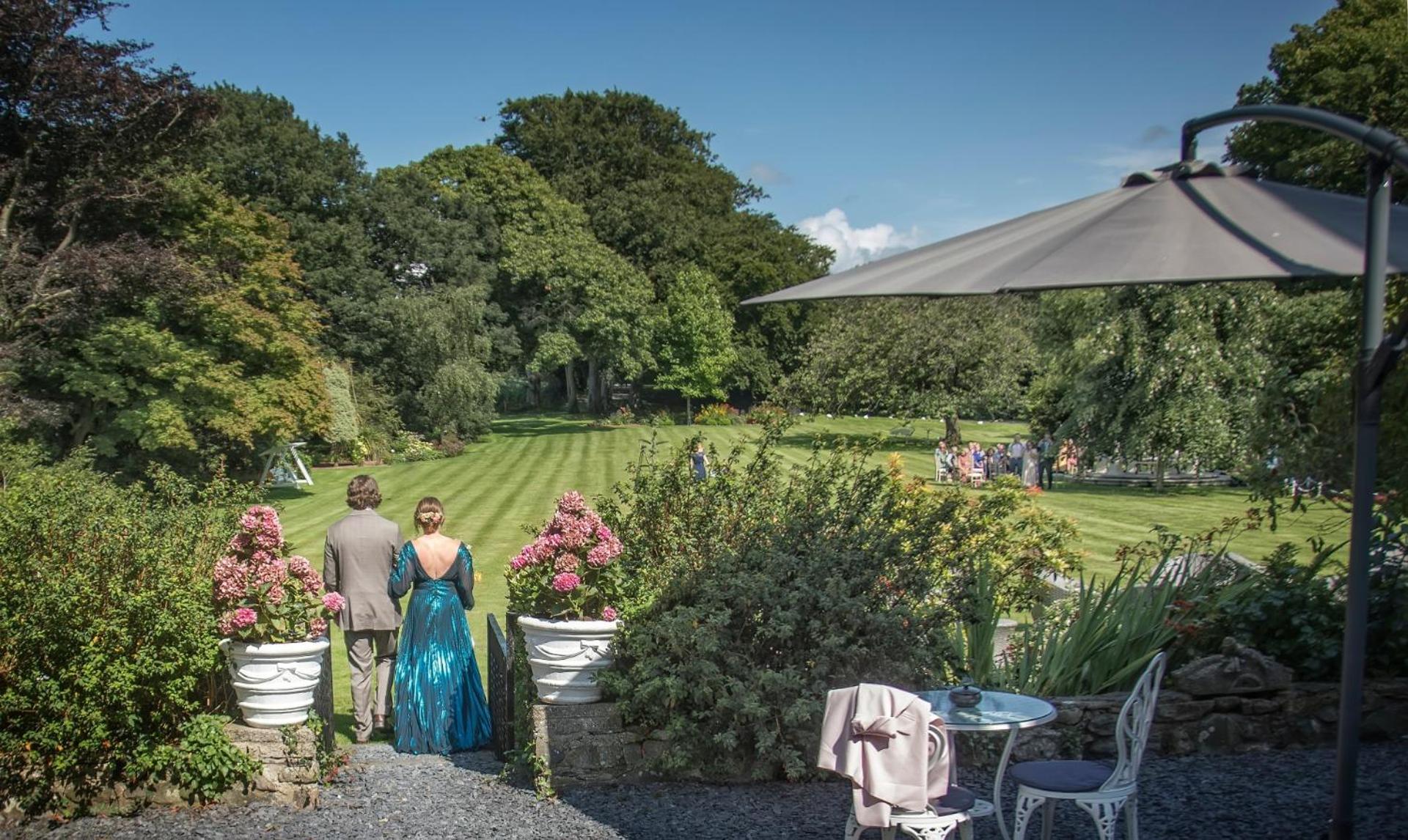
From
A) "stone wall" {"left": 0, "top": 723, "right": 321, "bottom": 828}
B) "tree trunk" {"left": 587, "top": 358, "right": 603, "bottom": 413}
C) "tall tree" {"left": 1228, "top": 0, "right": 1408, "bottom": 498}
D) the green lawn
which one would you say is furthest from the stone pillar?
"tree trunk" {"left": 587, "top": 358, "right": 603, "bottom": 413}

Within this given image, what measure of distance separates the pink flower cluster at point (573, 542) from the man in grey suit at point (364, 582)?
4.86 ft

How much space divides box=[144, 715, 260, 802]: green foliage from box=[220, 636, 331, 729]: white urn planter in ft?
0.59

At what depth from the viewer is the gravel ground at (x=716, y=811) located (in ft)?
15.8

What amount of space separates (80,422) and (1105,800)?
24.1 meters

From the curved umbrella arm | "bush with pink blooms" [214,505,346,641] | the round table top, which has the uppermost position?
the curved umbrella arm

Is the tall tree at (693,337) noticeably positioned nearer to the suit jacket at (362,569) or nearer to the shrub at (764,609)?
the suit jacket at (362,569)

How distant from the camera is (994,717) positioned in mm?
4418

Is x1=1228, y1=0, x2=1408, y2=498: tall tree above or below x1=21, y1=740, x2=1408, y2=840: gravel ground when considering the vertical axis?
above

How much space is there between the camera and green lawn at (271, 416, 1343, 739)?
16.9 meters

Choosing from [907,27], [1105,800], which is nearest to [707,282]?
[907,27]

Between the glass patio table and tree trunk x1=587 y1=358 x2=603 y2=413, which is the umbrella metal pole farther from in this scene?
tree trunk x1=587 y1=358 x2=603 y2=413

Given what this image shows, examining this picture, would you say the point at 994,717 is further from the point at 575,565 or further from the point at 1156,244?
the point at 575,565

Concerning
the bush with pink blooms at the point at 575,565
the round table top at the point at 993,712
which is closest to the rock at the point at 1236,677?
the round table top at the point at 993,712

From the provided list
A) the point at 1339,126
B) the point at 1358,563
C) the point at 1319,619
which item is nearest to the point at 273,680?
the point at 1358,563
